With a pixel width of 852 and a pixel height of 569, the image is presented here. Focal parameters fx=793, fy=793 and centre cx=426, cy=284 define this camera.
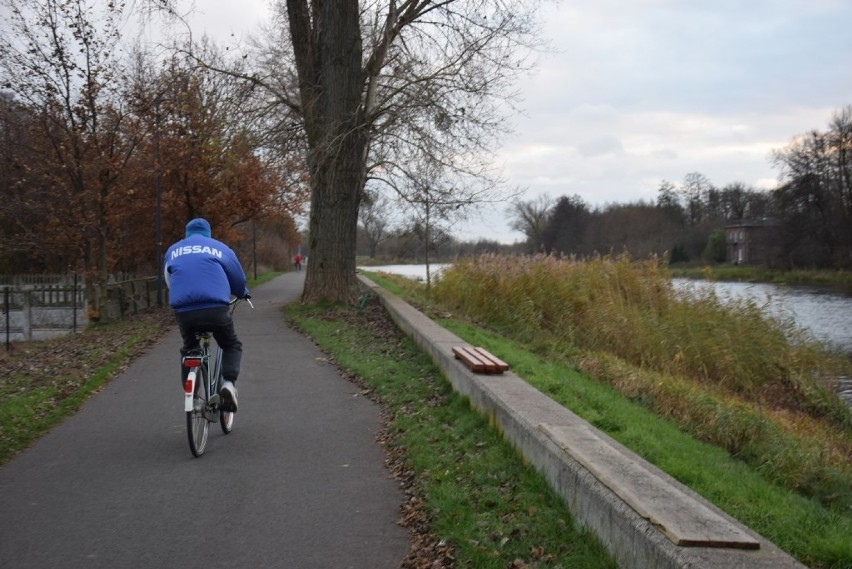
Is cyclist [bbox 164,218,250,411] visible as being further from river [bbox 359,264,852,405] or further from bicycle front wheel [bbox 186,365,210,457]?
river [bbox 359,264,852,405]

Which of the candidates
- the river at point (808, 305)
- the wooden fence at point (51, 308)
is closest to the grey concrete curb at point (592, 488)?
the river at point (808, 305)

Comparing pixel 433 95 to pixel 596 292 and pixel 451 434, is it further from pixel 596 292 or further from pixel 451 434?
pixel 451 434

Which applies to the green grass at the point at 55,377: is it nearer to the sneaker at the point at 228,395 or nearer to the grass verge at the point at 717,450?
the sneaker at the point at 228,395

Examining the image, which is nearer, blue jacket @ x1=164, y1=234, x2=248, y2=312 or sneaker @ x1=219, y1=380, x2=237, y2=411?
blue jacket @ x1=164, y1=234, x2=248, y2=312

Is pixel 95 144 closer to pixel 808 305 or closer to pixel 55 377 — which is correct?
pixel 55 377

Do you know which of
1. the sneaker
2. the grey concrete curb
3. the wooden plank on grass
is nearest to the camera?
the grey concrete curb

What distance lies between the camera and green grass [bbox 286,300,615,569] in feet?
14.3

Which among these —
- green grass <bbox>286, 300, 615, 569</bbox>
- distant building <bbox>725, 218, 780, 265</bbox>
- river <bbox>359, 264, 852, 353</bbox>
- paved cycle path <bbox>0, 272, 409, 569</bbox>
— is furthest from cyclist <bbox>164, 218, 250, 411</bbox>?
distant building <bbox>725, 218, 780, 265</bbox>

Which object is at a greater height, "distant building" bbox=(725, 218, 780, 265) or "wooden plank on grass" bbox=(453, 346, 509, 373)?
"distant building" bbox=(725, 218, 780, 265)

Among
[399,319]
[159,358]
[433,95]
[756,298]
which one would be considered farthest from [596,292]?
[159,358]

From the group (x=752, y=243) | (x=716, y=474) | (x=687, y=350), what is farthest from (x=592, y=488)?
(x=752, y=243)

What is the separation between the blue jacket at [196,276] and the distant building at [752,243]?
187ft

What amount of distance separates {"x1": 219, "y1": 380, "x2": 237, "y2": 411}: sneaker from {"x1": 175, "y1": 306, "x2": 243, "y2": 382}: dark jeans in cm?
7

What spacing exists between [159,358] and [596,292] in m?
9.10
